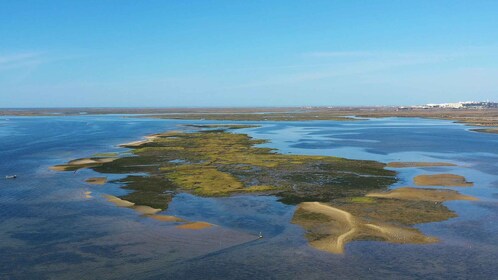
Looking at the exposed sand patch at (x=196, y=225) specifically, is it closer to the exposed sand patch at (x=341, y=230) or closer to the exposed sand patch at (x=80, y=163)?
the exposed sand patch at (x=341, y=230)

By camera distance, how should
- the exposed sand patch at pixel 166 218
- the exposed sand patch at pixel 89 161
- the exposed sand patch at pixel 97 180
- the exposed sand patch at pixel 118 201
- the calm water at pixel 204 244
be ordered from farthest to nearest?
the exposed sand patch at pixel 89 161, the exposed sand patch at pixel 97 180, the exposed sand patch at pixel 118 201, the exposed sand patch at pixel 166 218, the calm water at pixel 204 244

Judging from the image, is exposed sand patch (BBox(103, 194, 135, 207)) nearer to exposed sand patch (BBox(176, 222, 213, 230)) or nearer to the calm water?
the calm water

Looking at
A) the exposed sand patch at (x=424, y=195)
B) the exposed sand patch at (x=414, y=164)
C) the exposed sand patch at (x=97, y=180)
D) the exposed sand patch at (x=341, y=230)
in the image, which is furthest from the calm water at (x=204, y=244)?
the exposed sand patch at (x=414, y=164)

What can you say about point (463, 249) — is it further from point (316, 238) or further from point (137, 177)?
point (137, 177)

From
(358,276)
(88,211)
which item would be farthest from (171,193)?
(358,276)

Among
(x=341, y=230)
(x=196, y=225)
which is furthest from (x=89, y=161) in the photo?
(x=341, y=230)
